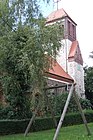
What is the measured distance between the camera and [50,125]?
855 inches

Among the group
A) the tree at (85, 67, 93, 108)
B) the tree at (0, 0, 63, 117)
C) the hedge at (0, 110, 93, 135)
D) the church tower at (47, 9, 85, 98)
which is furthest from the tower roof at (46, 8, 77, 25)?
the tree at (85, 67, 93, 108)

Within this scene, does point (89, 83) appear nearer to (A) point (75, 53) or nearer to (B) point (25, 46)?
(A) point (75, 53)

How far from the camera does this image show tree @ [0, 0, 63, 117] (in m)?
16.1

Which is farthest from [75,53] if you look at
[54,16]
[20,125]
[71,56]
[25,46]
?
[25,46]

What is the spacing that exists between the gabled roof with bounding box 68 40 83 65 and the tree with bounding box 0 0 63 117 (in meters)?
28.8

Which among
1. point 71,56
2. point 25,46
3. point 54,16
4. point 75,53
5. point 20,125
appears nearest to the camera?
point 25,46

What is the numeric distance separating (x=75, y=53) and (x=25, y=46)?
107ft

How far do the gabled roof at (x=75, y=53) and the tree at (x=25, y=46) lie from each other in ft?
94.4

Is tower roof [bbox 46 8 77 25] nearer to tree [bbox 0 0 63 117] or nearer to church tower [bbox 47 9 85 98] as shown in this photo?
church tower [bbox 47 9 85 98]

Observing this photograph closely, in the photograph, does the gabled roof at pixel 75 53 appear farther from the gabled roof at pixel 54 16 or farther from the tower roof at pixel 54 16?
the gabled roof at pixel 54 16

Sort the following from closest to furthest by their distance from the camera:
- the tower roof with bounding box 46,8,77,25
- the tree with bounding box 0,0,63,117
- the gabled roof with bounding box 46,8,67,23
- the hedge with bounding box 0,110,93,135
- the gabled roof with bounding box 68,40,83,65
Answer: the tree with bounding box 0,0,63,117 < the hedge with bounding box 0,110,93,135 < the tower roof with bounding box 46,8,77,25 < the gabled roof with bounding box 46,8,67,23 < the gabled roof with bounding box 68,40,83,65

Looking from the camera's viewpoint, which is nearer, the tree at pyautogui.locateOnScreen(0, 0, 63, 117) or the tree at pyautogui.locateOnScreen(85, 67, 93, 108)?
the tree at pyautogui.locateOnScreen(0, 0, 63, 117)

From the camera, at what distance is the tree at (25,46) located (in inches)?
633

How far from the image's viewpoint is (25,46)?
1642cm
